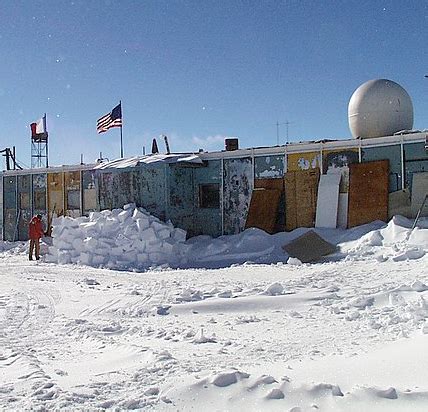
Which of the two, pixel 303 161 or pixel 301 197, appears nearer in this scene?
pixel 301 197

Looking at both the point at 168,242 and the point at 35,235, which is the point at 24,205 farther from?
the point at 168,242

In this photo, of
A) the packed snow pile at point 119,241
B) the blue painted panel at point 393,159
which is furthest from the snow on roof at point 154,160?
the blue painted panel at point 393,159

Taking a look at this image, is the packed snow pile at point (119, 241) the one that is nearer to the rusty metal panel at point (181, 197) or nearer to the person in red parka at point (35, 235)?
the person in red parka at point (35, 235)

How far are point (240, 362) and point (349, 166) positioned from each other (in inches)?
483

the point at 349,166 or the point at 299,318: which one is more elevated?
the point at 349,166

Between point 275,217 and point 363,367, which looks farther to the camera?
point 275,217

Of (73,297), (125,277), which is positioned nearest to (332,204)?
(125,277)

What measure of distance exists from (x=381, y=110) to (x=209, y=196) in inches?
267

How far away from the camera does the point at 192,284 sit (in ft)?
36.0

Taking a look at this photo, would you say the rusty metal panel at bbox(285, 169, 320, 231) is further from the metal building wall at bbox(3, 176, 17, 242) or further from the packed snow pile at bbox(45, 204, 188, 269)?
the metal building wall at bbox(3, 176, 17, 242)

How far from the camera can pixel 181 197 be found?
19203 millimetres

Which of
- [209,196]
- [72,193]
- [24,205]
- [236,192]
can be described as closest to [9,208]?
[24,205]

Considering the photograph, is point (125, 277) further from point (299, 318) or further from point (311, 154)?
point (311, 154)

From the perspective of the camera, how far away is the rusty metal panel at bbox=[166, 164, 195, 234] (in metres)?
18.7
